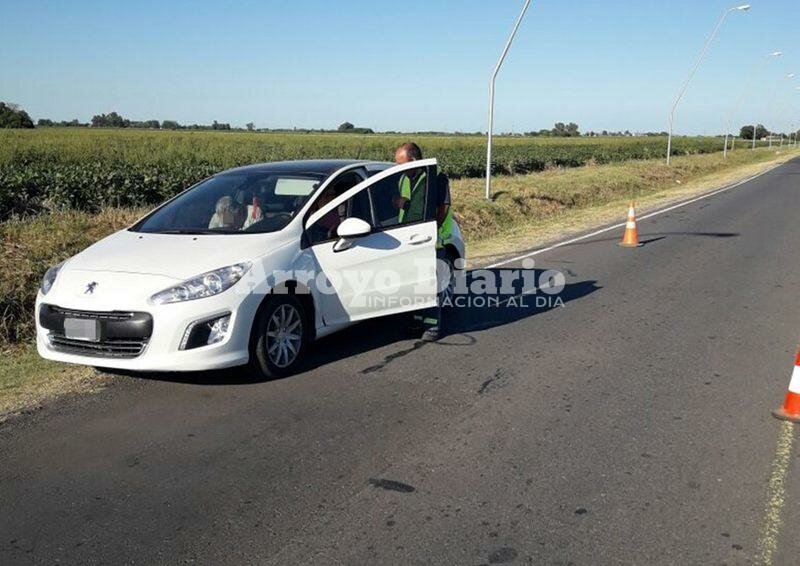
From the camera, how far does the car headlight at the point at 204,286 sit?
17.2 feet

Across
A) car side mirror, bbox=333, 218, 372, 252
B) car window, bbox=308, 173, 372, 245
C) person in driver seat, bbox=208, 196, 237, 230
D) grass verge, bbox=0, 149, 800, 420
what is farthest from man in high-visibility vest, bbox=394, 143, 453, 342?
grass verge, bbox=0, 149, 800, 420

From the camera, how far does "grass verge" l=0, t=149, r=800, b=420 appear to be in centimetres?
598

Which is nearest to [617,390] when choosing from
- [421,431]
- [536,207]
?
[421,431]

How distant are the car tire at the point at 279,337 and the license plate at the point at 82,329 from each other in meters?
1.09

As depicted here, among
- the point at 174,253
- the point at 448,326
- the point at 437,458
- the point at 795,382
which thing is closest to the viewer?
the point at 437,458

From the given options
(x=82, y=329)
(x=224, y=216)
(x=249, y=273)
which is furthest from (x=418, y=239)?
(x=82, y=329)

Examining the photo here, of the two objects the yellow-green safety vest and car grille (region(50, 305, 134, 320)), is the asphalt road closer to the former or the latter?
car grille (region(50, 305, 134, 320))

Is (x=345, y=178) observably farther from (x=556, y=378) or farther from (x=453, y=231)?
(x=556, y=378)

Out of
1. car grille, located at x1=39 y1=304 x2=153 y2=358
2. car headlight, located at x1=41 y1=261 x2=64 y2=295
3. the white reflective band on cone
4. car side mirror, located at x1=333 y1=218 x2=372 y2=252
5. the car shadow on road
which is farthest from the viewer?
car side mirror, located at x1=333 y1=218 x2=372 y2=252

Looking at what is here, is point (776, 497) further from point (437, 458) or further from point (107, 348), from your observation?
point (107, 348)

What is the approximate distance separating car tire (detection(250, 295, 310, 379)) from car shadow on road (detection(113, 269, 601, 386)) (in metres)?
0.13

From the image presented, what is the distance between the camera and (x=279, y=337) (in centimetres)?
584

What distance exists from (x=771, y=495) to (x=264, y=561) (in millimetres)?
2592

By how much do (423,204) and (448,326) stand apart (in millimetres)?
1415
